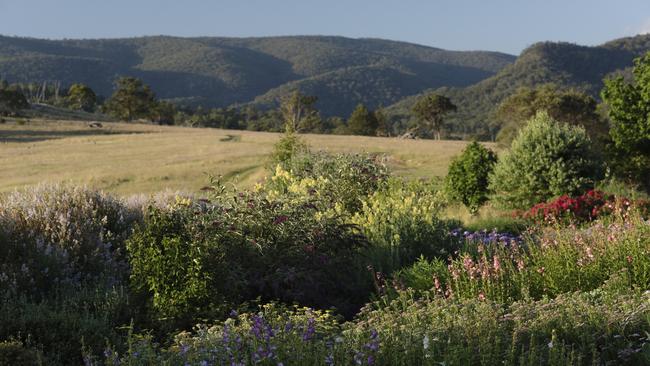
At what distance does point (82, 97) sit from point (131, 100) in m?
14.1

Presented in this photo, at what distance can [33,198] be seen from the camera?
27.7 feet

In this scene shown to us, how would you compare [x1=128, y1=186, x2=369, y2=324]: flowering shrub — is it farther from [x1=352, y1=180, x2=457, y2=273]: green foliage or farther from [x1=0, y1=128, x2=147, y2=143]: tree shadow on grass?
[x1=0, y1=128, x2=147, y2=143]: tree shadow on grass

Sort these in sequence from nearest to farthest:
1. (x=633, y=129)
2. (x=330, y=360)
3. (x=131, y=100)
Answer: (x=330, y=360)
(x=633, y=129)
(x=131, y=100)

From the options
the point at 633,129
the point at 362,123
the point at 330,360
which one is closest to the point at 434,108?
the point at 362,123

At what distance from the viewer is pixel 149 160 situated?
111 feet

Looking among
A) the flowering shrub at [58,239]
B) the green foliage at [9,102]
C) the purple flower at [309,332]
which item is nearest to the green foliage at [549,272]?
the purple flower at [309,332]

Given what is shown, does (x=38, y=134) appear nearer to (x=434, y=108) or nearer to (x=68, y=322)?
(x=434, y=108)

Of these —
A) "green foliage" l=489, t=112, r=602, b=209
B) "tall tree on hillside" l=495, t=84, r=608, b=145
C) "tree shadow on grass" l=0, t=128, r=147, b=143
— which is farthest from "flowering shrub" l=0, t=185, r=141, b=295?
"tree shadow on grass" l=0, t=128, r=147, b=143

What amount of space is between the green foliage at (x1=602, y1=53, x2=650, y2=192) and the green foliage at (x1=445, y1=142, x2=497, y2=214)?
15.5ft

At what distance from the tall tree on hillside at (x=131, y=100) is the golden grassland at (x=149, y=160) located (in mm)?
26602

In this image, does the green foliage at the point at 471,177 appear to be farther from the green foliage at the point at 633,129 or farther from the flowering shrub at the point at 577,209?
the green foliage at the point at 633,129

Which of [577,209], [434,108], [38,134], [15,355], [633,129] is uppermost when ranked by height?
[434,108]

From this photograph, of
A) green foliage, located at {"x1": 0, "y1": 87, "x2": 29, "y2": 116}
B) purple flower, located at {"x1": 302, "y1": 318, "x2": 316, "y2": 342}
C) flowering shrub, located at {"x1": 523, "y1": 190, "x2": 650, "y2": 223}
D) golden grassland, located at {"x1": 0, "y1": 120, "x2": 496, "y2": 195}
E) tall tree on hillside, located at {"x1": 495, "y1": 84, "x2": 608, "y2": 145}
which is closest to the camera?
purple flower, located at {"x1": 302, "y1": 318, "x2": 316, "y2": 342}

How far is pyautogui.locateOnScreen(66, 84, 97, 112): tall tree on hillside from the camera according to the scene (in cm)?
8831
